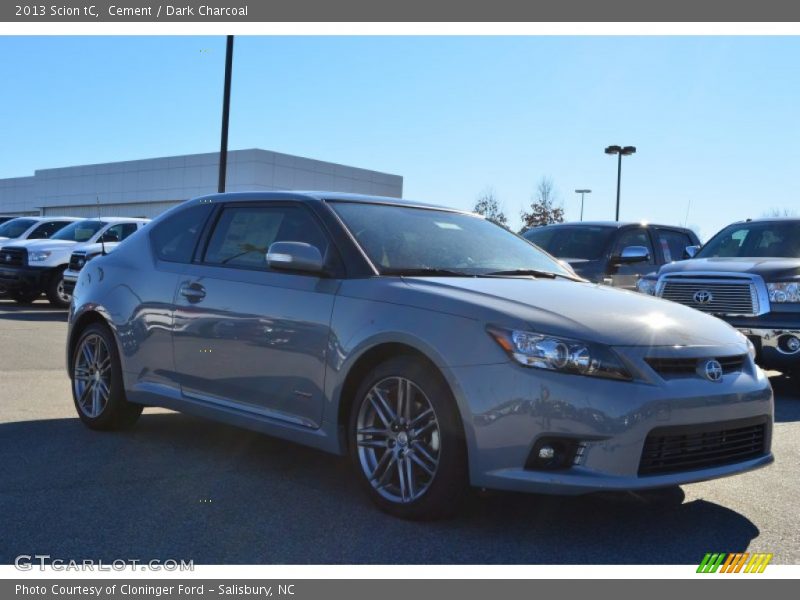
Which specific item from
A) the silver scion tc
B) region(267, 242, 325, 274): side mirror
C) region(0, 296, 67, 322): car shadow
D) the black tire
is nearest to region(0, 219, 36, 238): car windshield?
region(0, 296, 67, 322): car shadow

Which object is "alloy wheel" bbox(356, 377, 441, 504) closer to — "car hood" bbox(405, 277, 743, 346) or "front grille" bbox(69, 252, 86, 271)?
"car hood" bbox(405, 277, 743, 346)

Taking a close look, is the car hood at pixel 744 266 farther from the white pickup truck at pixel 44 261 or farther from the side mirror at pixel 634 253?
the white pickup truck at pixel 44 261

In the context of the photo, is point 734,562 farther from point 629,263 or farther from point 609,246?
point 609,246

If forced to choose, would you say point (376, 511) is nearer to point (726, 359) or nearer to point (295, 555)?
point (295, 555)

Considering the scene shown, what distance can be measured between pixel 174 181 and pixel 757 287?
40.8 meters

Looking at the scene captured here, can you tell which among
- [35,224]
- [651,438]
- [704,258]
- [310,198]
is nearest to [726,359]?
[651,438]

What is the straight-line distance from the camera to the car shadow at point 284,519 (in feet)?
12.6

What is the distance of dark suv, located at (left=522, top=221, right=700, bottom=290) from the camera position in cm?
1105

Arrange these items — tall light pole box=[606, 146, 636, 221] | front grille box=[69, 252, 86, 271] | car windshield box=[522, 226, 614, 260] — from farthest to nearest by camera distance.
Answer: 1. tall light pole box=[606, 146, 636, 221]
2. front grille box=[69, 252, 86, 271]
3. car windshield box=[522, 226, 614, 260]

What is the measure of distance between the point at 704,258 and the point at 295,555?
7493 millimetres

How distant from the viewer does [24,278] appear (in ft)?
60.2

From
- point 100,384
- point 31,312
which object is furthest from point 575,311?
point 31,312

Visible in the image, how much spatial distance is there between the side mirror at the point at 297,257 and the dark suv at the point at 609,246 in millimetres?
6529

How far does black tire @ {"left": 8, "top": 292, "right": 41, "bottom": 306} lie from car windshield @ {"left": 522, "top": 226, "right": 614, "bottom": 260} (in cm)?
1188
